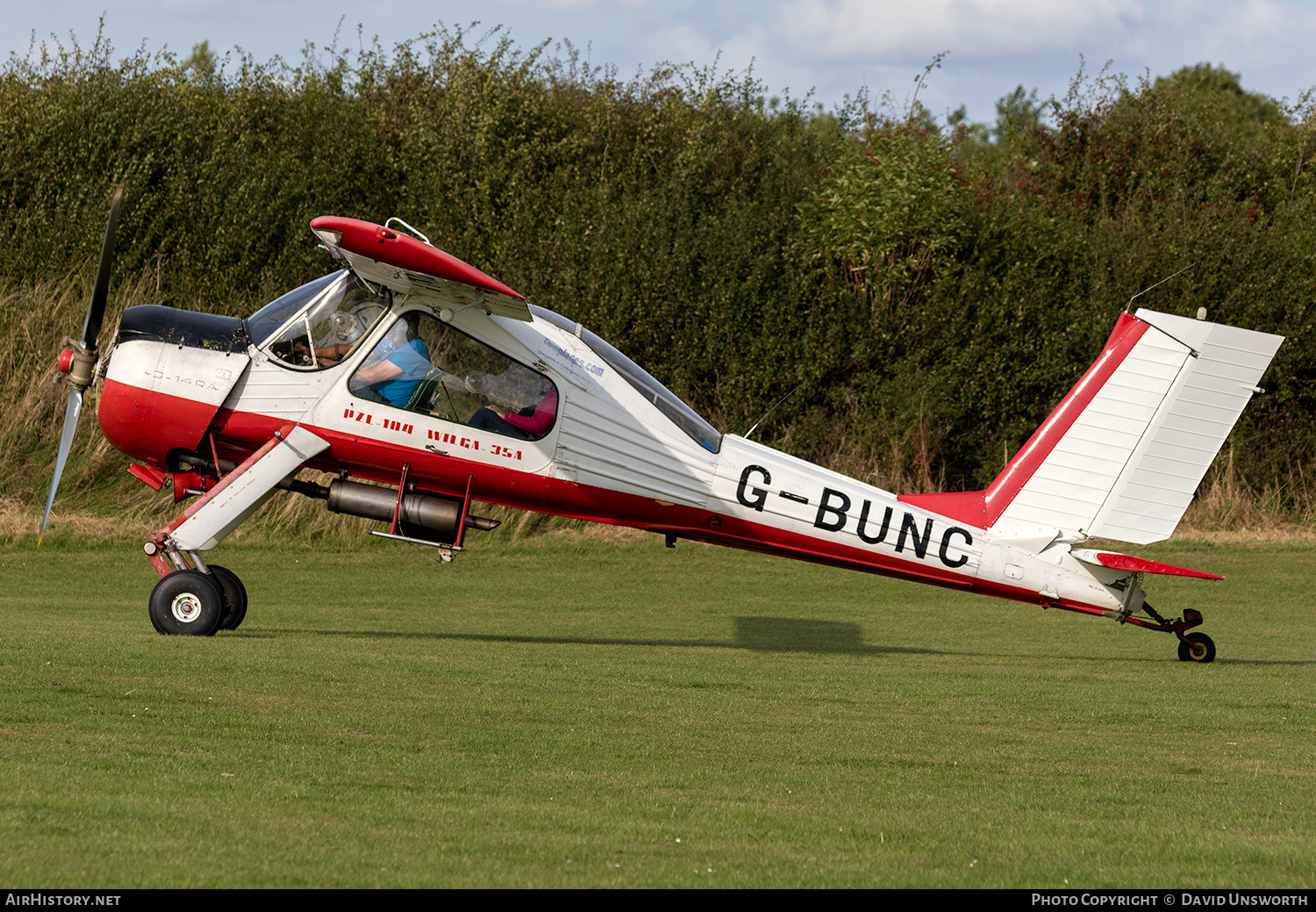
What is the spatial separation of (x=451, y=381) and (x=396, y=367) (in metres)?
0.51

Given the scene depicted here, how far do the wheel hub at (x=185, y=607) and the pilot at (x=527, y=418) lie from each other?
281 centimetres

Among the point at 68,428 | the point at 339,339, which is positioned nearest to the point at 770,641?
the point at 339,339

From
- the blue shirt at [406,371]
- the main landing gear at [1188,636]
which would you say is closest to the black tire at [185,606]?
the blue shirt at [406,371]

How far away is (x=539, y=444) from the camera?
11.9 m

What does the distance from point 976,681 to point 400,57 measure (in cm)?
2564

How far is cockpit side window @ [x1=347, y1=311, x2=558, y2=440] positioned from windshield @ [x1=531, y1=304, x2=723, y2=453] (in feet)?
2.06

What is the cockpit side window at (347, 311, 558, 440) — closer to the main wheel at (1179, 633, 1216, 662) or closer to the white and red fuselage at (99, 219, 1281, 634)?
the white and red fuselage at (99, 219, 1281, 634)

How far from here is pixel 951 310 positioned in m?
25.4

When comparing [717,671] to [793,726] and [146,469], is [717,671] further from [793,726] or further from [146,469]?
[146,469]

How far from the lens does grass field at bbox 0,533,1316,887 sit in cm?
490

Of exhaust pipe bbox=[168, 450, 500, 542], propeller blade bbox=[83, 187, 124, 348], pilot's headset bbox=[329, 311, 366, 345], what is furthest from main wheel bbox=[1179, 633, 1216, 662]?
propeller blade bbox=[83, 187, 124, 348]

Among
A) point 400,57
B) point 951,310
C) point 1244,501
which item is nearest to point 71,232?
point 400,57

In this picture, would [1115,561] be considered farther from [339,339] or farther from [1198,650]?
[339,339]

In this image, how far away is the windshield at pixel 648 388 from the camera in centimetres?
1211
